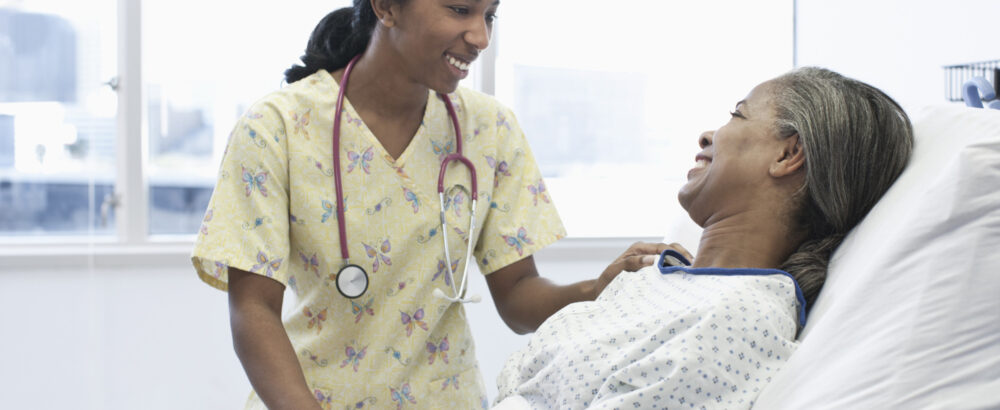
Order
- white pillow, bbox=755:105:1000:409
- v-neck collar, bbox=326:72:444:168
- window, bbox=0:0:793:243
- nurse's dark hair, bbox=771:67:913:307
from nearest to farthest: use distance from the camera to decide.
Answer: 1. white pillow, bbox=755:105:1000:409
2. nurse's dark hair, bbox=771:67:913:307
3. v-neck collar, bbox=326:72:444:168
4. window, bbox=0:0:793:243

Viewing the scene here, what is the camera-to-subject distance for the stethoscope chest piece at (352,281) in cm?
128

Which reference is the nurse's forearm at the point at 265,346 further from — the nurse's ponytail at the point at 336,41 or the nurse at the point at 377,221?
the nurse's ponytail at the point at 336,41

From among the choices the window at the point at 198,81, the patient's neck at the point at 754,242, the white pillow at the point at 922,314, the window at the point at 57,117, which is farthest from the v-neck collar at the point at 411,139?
the window at the point at 57,117

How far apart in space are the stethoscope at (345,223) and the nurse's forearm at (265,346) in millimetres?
107

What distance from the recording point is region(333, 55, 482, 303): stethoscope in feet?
4.22

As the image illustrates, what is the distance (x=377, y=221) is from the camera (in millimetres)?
1339

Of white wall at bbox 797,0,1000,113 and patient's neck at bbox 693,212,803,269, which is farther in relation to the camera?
white wall at bbox 797,0,1000,113

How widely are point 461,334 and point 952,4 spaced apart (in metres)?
1.73

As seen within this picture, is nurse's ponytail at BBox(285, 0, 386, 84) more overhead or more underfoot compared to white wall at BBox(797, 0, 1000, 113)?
more underfoot

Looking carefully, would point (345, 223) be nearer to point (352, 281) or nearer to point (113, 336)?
point (352, 281)

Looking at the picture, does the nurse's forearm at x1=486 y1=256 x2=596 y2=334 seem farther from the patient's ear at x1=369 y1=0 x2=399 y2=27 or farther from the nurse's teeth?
the patient's ear at x1=369 y1=0 x2=399 y2=27

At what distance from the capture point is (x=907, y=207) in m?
0.98

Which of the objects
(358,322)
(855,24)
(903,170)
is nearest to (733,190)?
(903,170)

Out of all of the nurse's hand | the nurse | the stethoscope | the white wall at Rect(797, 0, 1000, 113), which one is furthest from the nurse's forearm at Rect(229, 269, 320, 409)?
the white wall at Rect(797, 0, 1000, 113)
